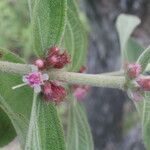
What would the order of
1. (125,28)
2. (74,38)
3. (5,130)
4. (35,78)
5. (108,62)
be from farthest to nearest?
1. (108,62)
2. (125,28)
3. (74,38)
4. (5,130)
5. (35,78)

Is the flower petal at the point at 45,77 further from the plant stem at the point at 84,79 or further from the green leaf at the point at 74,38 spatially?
the green leaf at the point at 74,38

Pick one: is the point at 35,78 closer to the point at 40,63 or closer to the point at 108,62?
the point at 40,63

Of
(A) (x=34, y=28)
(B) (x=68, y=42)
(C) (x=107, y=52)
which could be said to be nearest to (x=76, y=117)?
(B) (x=68, y=42)

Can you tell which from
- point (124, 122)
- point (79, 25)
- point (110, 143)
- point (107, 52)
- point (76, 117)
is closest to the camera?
point (79, 25)

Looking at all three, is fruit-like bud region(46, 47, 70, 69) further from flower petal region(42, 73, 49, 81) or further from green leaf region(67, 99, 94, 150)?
green leaf region(67, 99, 94, 150)

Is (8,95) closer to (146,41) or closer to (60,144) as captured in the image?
(60,144)

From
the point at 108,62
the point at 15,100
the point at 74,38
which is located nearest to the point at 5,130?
the point at 15,100
